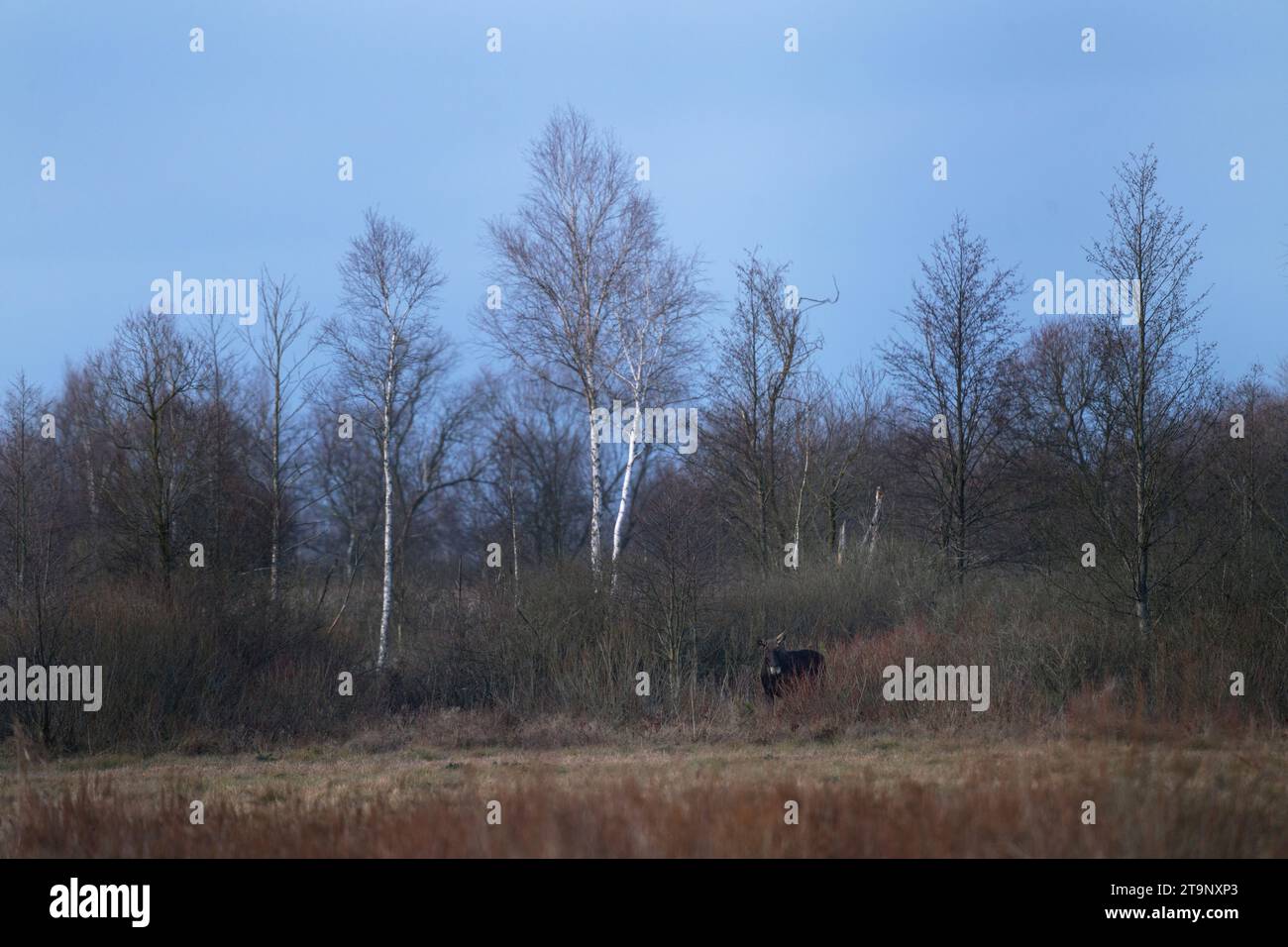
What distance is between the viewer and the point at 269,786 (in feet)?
41.2

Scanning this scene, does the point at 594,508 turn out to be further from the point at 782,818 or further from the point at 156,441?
the point at 782,818

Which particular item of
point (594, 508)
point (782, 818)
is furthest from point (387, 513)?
point (782, 818)

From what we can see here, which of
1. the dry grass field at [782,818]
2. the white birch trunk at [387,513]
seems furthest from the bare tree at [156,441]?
A: the dry grass field at [782,818]

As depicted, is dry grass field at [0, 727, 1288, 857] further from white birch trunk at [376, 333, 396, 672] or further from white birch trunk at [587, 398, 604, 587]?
white birch trunk at [376, 333, 396, 672]

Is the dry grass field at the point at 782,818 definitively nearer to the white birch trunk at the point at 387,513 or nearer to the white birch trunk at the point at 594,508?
the white birch trunk at the point at 594,508

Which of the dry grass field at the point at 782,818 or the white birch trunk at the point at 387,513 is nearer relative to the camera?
the dry grass field at the point at 782,818

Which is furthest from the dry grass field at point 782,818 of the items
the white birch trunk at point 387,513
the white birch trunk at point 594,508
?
the white birch trunk at point 387,513

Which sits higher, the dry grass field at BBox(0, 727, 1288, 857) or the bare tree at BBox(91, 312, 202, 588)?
the bare tree at BBox(91, 312, 202, 588)

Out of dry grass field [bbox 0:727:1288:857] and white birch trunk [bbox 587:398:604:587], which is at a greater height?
white birch trunk [bbox 587:398:604:587]

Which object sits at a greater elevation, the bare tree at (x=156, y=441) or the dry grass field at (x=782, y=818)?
the bare tree at (x=156, y=441)

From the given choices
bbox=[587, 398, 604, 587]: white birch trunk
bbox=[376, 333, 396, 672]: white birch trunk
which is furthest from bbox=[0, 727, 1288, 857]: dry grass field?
bbox=[376, 333, 396, 672]: white birch trunk

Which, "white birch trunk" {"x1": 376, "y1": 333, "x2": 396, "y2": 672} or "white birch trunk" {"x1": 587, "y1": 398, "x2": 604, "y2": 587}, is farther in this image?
"white birch trunk" {"x1": 376, "y1": 333, "x2": 396, "y2": 672}

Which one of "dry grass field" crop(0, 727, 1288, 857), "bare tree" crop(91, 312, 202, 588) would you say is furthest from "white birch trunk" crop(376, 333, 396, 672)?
"dry grass field" crop(0, 727, 1288, 857)

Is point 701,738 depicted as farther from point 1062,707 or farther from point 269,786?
point 269,786
